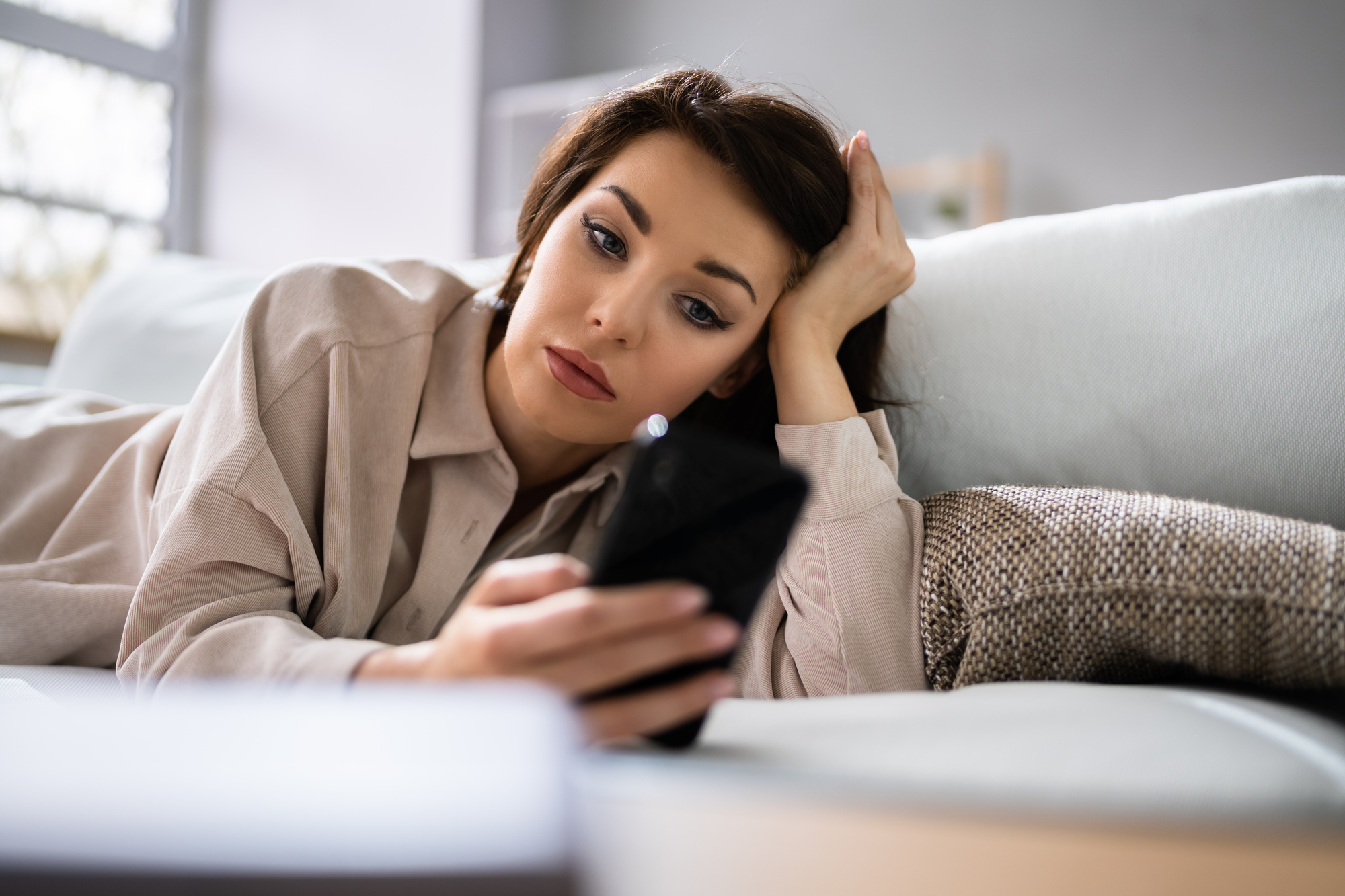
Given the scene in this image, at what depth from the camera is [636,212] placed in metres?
0.90

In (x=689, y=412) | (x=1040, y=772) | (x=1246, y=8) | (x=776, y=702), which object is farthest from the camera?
(x=1246, y=8)

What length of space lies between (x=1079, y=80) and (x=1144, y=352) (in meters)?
2.98

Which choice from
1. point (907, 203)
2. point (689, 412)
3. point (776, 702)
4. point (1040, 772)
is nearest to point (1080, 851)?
point (1040, 772)

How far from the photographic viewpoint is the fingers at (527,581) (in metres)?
0.46

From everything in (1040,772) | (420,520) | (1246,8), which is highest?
(1246,8)

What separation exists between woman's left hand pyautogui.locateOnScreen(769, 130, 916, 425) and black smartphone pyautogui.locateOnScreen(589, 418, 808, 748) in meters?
0.55

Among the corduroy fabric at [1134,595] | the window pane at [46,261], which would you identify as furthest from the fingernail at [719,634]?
the window pane at [46,261]

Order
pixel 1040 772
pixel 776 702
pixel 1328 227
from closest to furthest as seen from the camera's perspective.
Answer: pixel 1040 772 < pixel 776 702 < pixel 1328 227

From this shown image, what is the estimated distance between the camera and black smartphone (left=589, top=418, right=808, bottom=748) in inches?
15.6

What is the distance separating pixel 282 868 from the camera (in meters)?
0.30

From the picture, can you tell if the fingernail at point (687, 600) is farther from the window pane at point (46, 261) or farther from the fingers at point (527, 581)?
the window pane at point (46, 261)

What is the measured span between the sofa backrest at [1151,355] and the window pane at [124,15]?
3965 mm

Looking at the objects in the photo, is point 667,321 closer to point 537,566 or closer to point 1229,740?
point 537,566

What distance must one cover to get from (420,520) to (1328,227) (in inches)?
37.0
